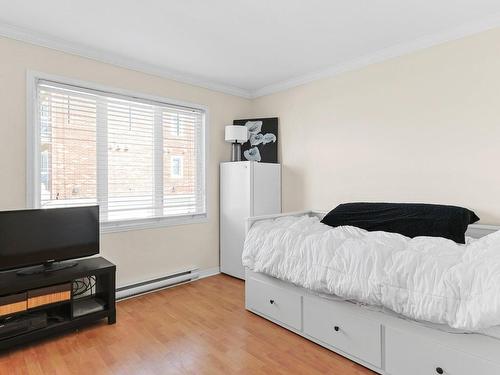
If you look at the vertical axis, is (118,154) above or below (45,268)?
above

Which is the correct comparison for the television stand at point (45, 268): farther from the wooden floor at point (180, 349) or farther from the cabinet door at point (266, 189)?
the cabinet door at point (266, 189)

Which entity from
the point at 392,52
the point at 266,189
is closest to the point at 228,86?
the point at 266,189

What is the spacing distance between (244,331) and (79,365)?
1142 millimetres

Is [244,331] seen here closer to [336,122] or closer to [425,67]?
[336,122]

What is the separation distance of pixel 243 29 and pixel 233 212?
202cm

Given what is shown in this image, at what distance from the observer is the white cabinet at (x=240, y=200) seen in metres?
3.58

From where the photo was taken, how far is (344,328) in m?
2.07

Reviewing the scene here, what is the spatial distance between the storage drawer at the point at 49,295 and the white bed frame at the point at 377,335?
1.51 metres

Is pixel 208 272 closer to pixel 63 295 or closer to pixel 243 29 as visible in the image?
pixel 63 295

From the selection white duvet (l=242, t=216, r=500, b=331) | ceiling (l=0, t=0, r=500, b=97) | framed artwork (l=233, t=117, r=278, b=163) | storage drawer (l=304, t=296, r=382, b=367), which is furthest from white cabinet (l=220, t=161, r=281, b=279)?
storage drawer (l=304, t=296, r=382, b=367)

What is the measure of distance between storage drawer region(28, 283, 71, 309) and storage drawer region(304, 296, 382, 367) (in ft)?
5.98

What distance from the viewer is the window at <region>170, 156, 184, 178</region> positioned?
355cm

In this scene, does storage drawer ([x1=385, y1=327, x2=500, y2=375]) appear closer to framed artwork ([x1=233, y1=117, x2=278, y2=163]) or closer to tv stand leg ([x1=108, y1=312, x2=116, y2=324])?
tv stand leg ([x1=108, y1=312, x2=116, y2=324])

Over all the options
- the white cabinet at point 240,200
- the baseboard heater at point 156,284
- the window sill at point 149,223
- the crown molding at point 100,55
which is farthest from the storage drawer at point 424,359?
the crown molding at point 100,55
